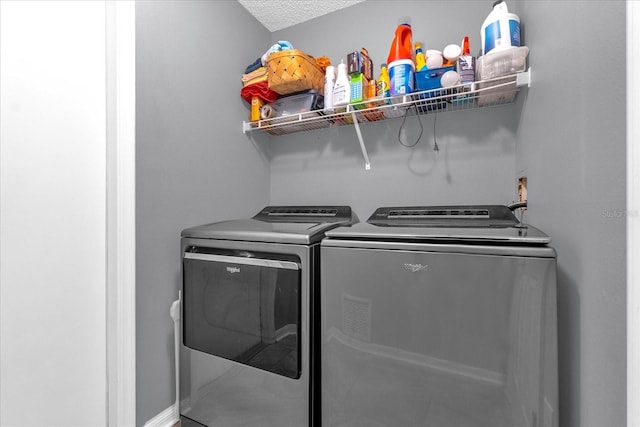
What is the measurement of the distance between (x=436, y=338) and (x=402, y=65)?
50.7 inches

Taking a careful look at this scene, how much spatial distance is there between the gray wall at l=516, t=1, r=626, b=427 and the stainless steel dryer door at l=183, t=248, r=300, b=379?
85cm

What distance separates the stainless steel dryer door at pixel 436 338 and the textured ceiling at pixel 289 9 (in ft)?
5.73

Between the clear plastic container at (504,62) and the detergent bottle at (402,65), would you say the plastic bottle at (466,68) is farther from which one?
the detergent bottle at (402,65)

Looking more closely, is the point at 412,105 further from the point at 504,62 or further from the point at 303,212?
the point at 303,212

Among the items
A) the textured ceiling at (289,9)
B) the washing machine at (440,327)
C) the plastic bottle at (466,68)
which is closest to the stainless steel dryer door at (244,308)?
the washing machine at (440,327)

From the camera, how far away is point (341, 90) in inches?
61.7

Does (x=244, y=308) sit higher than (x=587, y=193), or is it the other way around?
(x=587, y=193)

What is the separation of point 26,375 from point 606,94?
1953 mm

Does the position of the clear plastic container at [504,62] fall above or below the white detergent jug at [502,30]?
below

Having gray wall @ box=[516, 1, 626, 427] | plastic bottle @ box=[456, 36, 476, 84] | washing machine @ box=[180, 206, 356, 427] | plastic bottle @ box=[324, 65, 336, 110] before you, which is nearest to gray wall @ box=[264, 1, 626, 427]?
gray wall @ box=[516, 1, 626, 427]

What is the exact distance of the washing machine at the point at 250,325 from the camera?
3.58 ft

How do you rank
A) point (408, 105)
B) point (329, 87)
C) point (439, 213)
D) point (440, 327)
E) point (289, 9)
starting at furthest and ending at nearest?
1. point (289, 9)
2. point (329, 87)
3. point (408, 105)
4. point (439, 213)
5. point (440, 327)

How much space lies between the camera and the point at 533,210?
112cm

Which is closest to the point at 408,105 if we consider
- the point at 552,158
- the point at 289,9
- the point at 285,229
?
the point at 552,158
